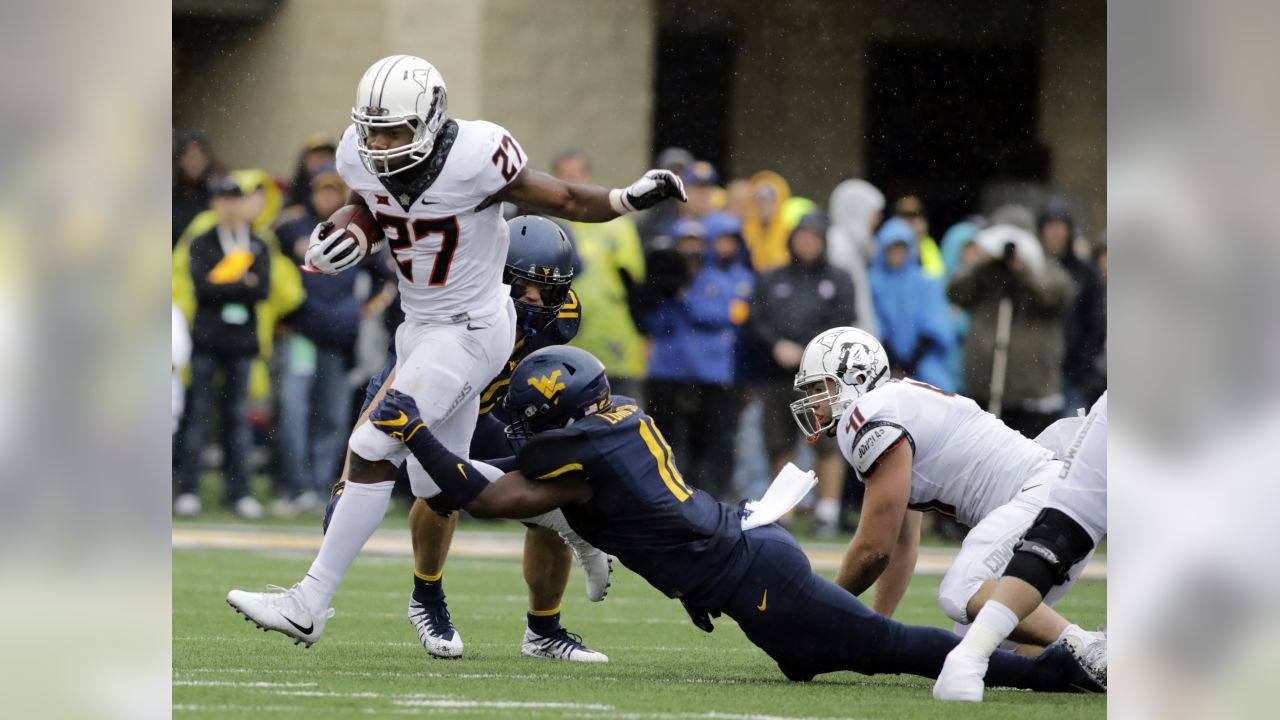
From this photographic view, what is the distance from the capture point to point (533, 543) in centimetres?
550

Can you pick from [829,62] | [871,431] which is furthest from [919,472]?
[829,62]

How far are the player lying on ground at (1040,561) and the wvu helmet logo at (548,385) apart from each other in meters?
1.20

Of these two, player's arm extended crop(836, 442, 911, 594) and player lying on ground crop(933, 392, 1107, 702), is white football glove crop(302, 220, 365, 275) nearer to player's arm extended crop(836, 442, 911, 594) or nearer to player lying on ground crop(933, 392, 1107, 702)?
player's arm extended crop(836, 442, 911, 594)

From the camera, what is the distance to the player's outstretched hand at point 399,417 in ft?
14.9

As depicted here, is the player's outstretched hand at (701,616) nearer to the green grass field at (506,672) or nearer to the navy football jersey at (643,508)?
the navy football jersey at (643,508)

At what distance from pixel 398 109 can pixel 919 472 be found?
179cm

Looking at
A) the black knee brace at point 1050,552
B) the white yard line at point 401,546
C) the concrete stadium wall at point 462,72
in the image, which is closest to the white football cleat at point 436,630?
the black knee brace at point 1050,552

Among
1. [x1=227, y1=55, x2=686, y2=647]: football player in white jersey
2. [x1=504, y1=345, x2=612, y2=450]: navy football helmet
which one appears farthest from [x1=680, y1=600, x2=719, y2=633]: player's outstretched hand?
[x1=227, y1=55, x2=686, y2=647]: football player in white jersey

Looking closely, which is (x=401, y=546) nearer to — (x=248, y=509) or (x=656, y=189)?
(x=248, y=509)

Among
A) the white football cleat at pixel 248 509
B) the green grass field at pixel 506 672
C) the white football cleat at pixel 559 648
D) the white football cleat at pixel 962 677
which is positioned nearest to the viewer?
the green grass field at pixel 506 672

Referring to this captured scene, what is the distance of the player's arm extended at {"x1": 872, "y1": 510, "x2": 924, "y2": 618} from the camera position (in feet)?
17.6

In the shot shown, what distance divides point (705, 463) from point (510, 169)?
5214mm
